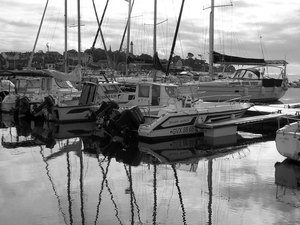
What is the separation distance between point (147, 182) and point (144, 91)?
8.64 m

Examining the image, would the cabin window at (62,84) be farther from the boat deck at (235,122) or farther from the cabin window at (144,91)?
the boat deck at (235,122)

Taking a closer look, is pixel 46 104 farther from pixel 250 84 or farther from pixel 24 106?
pixel 250 84

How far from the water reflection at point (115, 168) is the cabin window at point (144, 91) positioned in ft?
7.70

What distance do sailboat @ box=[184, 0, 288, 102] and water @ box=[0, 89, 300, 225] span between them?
617 inches

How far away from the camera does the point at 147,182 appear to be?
10.4 meters

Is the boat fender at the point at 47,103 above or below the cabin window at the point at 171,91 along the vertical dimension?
below

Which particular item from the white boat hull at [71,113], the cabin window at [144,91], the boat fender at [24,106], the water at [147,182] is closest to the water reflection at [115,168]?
the water at [147,182]

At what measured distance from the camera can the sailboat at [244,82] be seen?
3178cm

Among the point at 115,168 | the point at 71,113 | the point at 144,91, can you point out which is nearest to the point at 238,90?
the point at 144,91

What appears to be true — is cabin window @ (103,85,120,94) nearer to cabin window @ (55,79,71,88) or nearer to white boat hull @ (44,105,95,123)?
white boat hull @ (44,105,95,123)

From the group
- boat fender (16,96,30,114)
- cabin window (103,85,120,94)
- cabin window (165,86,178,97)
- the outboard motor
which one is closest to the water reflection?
the outboard motor

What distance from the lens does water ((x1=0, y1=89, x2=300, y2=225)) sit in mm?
8016

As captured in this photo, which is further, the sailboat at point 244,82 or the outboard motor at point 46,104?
the sailboat at point 244,82

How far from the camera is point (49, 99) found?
823 inches
